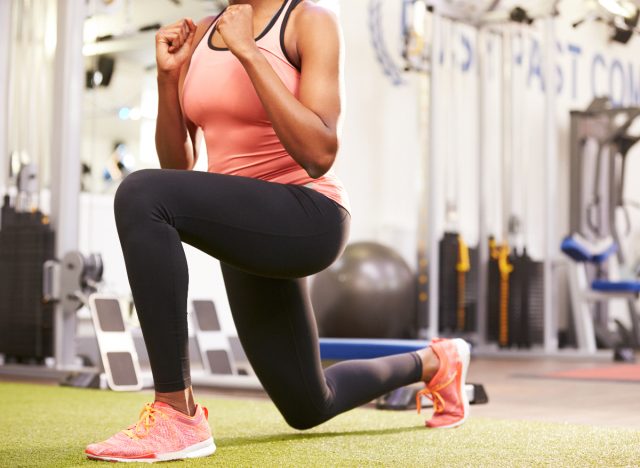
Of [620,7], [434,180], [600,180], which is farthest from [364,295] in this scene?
[620,7]

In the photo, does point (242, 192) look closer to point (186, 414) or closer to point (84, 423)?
point (186, 414)

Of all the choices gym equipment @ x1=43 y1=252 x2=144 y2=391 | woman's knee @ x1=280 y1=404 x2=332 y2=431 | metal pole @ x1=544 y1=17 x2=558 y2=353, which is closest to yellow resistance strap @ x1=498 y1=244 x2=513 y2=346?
metal pole @ x1=544 y1=17 x2=558 y2=353

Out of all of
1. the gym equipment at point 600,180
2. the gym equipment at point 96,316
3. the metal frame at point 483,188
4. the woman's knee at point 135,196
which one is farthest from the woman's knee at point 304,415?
the gym equipment at point 600,180

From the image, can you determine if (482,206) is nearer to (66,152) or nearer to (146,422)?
(66,152)

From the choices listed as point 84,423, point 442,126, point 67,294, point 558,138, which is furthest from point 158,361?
point 558,138

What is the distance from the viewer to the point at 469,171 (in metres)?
7.14

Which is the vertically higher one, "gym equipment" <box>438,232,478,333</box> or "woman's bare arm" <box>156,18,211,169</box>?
"woman's bare arm" <box>156,18,211,169</box>

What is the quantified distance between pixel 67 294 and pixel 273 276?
8.33 feet

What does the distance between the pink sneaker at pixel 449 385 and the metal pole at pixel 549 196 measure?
13.2ft

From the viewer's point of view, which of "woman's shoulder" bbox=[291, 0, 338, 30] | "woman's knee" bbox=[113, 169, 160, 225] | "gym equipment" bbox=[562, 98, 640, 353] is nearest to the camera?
"woman's knee" bbox=[113, 169, 160, 225]

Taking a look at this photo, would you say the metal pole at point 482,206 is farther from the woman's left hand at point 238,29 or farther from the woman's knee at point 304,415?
the woman's left hand at point 238,29

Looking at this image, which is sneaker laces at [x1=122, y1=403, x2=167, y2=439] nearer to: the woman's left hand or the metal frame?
the woman's left hand

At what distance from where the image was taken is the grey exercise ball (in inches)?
211

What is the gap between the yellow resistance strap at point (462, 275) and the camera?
6.16 meters
